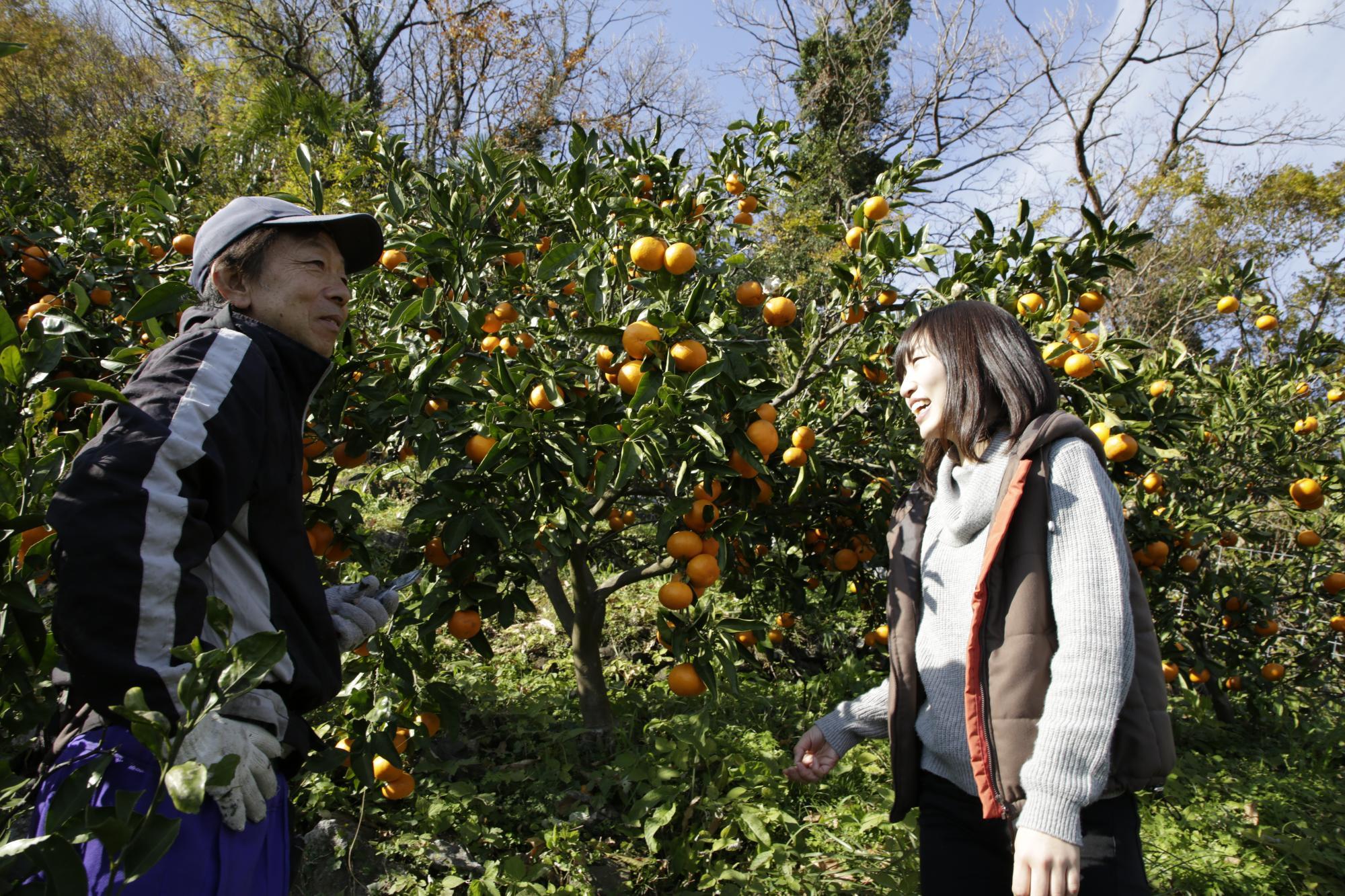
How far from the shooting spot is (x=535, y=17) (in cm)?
1507

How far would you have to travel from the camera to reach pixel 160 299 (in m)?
1.23

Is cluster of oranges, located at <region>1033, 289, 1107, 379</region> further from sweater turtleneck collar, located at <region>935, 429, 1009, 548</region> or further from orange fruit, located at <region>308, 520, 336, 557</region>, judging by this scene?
orange fruit, located at <region>308, 520, 336, 557</region>

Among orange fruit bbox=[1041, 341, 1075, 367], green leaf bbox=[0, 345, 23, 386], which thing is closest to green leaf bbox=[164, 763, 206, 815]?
green leaf bbox=[0, 345, 23, 386]

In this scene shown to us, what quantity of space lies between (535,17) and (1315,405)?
605 inches

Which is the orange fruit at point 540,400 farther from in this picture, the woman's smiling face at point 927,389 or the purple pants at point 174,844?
the purple pants at point 174,844

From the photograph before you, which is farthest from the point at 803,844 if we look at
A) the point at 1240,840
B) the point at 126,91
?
the point at 126,91

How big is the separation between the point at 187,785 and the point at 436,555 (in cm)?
120

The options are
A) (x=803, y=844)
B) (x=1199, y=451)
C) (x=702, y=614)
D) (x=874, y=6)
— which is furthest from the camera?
(x=874, y=6)

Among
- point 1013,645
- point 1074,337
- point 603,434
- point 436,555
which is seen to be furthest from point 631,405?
point 1074,337

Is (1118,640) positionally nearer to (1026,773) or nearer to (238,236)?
(1026,773)

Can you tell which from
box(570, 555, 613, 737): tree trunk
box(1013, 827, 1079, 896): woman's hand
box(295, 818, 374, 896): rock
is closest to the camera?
box(1013, 827, 1079, 896): woman's hand

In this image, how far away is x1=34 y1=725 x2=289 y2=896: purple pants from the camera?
92 centimetres

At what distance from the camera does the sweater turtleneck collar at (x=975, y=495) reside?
1.24 m

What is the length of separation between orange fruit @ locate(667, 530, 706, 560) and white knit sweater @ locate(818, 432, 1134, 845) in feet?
2.15
